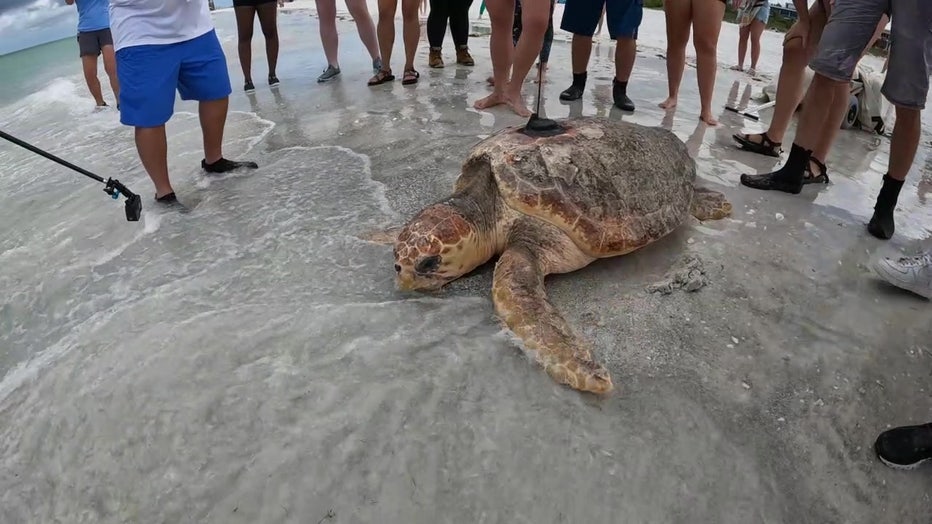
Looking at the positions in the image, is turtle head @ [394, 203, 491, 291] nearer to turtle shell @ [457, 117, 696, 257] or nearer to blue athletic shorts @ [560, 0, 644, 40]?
turtle shell @ [457, 117, 696, 257]

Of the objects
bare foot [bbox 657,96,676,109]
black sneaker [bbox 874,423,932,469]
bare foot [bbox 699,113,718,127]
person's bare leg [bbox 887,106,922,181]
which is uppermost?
person's bare leg [bbox 887,106,922,181]

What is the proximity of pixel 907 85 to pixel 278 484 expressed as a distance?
258cm

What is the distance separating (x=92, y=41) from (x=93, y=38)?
26 mm

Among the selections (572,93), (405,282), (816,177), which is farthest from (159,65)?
(816,177)

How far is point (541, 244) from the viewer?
190cm

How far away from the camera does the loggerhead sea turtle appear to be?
173 cm

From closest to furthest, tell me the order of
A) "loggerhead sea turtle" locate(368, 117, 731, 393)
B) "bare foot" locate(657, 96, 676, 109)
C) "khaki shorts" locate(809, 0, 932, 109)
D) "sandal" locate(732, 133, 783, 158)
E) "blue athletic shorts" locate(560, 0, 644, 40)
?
"loggerhead sea turtle" locate(368, 117, 731, 393) → "khaki shorts" locate(809, 0, 932, 109) → "sandal" locate(732, 133, 783, 158) → "blue athletic shorts" locate(560, 0, 644, 40) → "bare foot" locate(657, 96, 676, 109)

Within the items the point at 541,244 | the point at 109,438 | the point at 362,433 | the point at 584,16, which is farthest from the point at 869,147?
the point at 109,438

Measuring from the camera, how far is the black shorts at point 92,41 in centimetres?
429

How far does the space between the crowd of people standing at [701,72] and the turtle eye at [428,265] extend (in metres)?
1.28

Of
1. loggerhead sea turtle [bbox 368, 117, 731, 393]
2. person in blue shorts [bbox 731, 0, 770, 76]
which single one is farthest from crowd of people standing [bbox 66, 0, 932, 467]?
person in blue shorts [bbox 731, 0, 770, 76]

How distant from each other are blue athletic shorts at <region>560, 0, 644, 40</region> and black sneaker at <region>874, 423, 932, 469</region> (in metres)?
2.98

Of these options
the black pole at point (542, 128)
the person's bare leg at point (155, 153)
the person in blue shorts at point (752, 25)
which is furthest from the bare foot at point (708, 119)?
the person's bare leg at point (155, 153)

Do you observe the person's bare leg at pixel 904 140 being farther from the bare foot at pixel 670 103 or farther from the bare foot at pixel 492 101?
the bare foot at pixel 492 101
